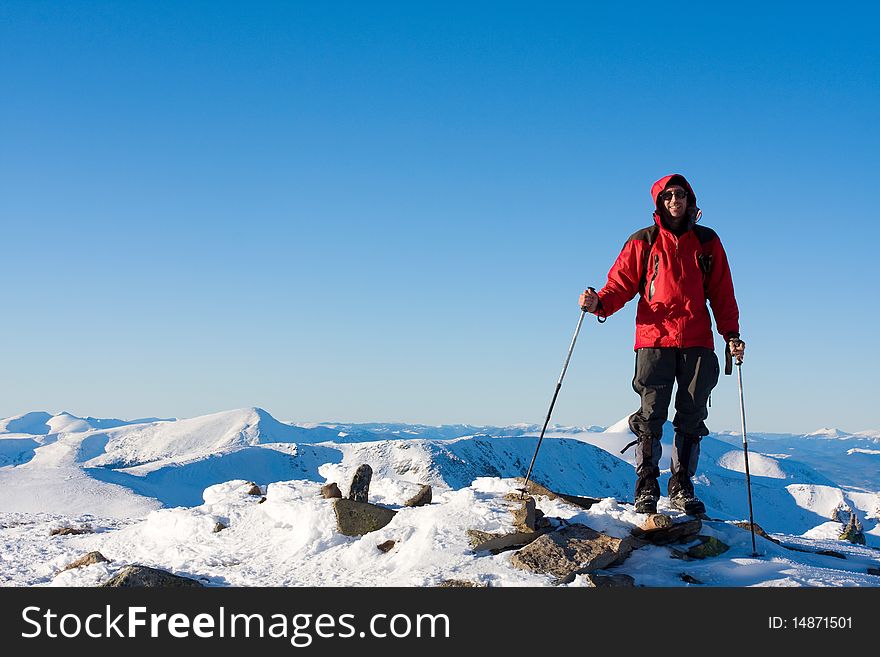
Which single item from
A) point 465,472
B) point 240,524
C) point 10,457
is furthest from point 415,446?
point 10,457

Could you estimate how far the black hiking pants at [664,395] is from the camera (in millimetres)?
7996

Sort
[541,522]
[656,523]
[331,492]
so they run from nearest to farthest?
[656,523] < [541,522] < [331,492]

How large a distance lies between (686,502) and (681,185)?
152 inches

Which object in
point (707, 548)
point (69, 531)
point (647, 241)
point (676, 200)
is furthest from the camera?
point (69, 531)

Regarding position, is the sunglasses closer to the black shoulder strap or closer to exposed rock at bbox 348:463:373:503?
the black shoulder strap

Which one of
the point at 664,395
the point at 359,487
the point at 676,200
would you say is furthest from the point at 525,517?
the point at 676,200

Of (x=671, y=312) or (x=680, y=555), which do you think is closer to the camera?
(x=680, y=555)

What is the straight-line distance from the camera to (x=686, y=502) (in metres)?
8.44

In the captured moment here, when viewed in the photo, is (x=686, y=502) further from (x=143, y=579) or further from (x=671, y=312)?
(x=143, y=579)

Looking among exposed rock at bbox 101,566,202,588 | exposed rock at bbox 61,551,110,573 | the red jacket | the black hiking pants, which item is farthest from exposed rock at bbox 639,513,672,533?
exposed rock at bbox 61,551,110,573

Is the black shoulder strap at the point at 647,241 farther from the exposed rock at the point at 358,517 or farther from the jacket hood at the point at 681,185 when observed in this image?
the exposed rock at the point at 358,517

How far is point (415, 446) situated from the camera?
12244cm
